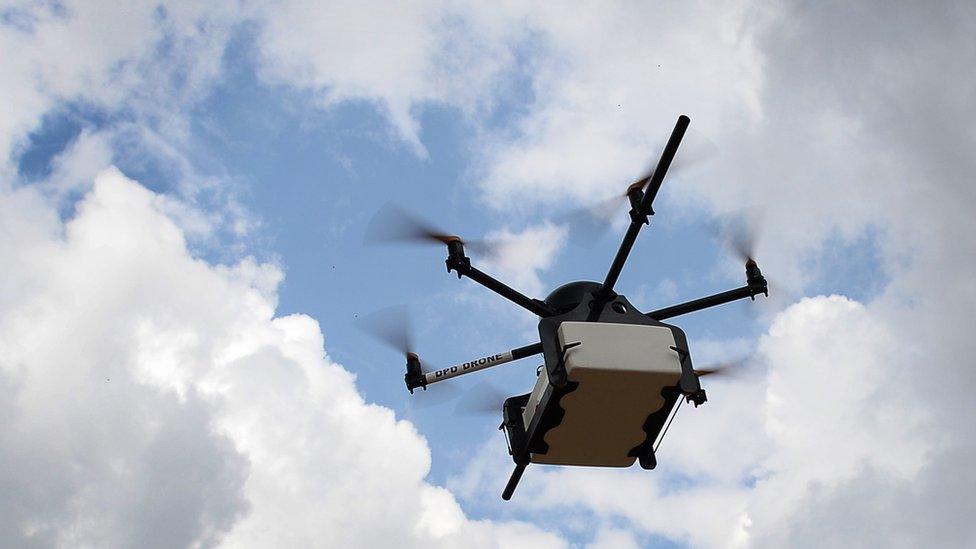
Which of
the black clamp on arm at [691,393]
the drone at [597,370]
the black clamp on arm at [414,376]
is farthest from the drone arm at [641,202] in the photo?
the black clamp on arm at [414,376]

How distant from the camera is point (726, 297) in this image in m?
16.7

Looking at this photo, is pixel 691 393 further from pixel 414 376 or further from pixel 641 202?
pixel 414 376

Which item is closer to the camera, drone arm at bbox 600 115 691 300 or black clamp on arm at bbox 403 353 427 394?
drone arm at bbox 600 115 691 300

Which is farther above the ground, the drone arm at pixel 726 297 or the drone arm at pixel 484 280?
the drone arm at pixel 726 297

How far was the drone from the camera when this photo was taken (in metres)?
14.3

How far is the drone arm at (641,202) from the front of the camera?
14016 millimetres

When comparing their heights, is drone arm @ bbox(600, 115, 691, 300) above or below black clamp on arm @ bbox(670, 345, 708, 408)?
above

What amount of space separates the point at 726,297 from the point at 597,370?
3.44 meters

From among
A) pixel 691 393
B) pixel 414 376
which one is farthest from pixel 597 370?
pixel 414 376

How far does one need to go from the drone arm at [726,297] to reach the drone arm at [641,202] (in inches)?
29.8

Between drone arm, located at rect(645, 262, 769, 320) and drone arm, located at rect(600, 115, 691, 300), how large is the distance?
29.8 inches

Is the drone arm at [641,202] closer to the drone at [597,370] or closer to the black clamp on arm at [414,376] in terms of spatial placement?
the drone at [597,370]

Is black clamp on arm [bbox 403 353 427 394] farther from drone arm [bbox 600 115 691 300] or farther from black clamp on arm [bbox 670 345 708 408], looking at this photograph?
black clamp on arm [bbox 670 345 708 408]

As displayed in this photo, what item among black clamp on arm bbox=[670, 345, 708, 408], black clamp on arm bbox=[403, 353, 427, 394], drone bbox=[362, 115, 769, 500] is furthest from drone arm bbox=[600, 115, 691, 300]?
black clamp on arm bbox=[403, 353, 427, 394]
